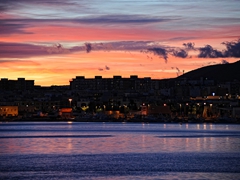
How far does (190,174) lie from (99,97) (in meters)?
146

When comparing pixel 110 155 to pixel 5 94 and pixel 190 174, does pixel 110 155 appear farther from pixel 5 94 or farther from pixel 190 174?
pixel 5 94

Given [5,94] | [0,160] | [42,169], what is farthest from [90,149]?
[5,94]

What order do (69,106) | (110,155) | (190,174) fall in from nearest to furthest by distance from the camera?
(190,174)
(110,155)
(69,106)

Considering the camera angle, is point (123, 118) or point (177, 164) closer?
point (177, 164)

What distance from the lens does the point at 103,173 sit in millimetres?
35250

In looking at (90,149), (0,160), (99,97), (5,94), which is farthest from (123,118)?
(0,160)

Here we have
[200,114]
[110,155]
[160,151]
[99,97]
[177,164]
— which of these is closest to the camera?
[177,164]

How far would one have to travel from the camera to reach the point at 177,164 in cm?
3956

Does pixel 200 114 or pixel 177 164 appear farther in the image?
pixel 200 114

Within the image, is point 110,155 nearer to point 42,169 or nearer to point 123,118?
point 42,169

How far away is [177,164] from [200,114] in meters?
102

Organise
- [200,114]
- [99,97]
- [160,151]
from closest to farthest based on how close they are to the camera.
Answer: [160,151] < [200,114] < [99,97]

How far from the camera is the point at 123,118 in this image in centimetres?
14875

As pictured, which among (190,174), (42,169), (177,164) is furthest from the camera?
(177,164)
